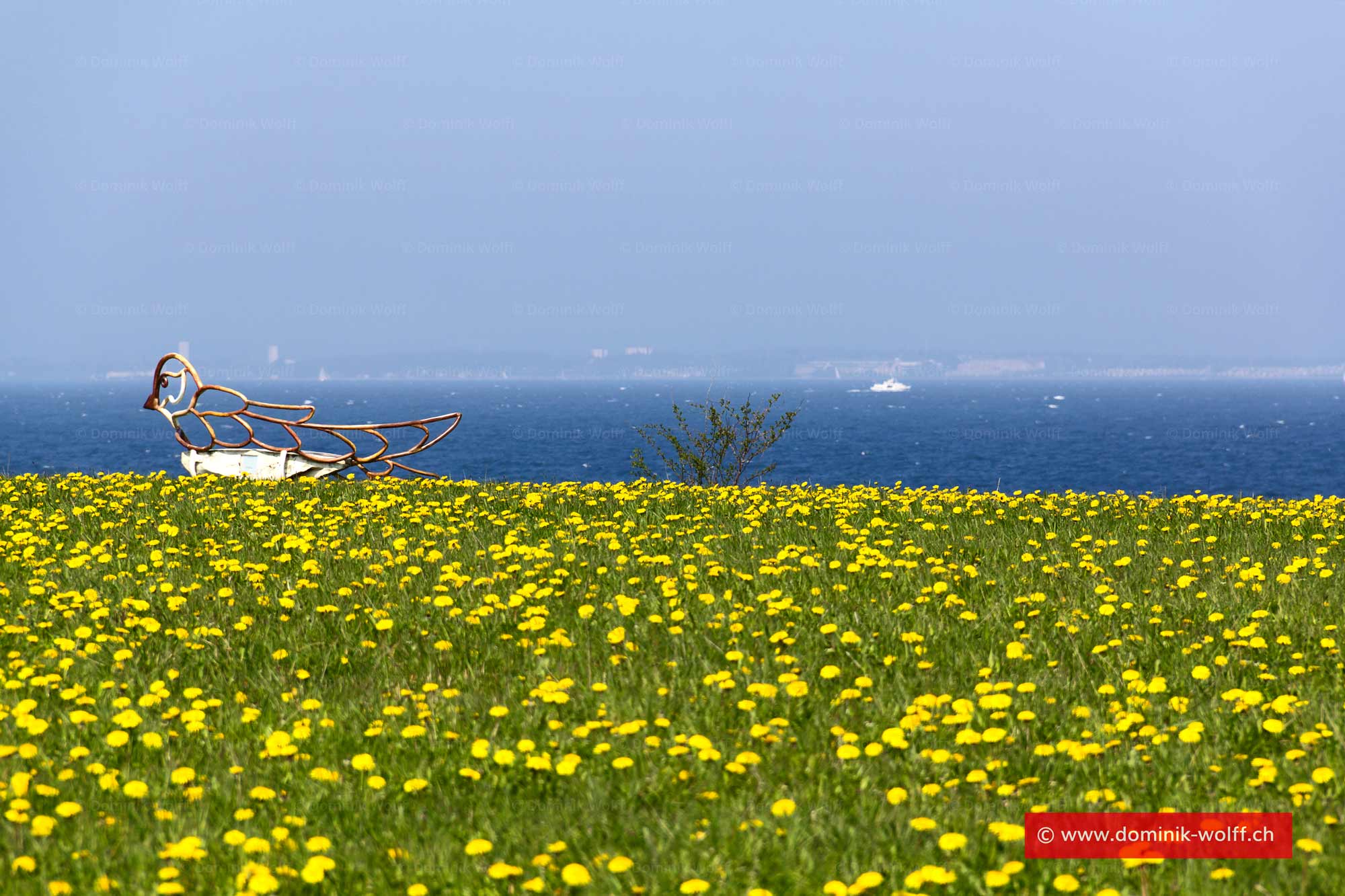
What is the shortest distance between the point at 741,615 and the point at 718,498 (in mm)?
4597

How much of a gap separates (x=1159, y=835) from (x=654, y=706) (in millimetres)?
2262

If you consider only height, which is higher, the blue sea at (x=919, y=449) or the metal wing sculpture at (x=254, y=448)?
the metal wing sculpture at (x=254, y=448)

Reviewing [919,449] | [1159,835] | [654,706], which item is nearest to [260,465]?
[654,706]

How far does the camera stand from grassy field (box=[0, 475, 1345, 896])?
387 cm

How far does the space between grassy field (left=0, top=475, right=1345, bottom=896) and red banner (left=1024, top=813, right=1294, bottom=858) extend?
87 mm

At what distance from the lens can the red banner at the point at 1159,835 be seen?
3.87 meters

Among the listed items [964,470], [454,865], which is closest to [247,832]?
[454,865]

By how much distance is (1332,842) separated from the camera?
151 inches

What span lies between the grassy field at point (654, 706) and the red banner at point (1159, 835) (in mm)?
87

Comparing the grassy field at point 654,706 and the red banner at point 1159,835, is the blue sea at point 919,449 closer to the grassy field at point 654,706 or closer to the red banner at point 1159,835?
the grassy field at point 654,706

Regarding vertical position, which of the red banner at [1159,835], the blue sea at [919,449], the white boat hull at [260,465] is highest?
the white boat hull at [260,465]

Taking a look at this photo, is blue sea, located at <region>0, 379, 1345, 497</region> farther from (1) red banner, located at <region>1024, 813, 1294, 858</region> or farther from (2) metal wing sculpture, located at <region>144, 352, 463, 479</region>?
(1) red banner, located at <region>1024, 813, 1294, 858</region>

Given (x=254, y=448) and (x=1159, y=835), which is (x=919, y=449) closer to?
(x=254, y=448)

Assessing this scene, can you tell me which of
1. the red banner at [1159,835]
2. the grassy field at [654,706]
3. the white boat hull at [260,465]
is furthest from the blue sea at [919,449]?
the red banner at [1159,835]
